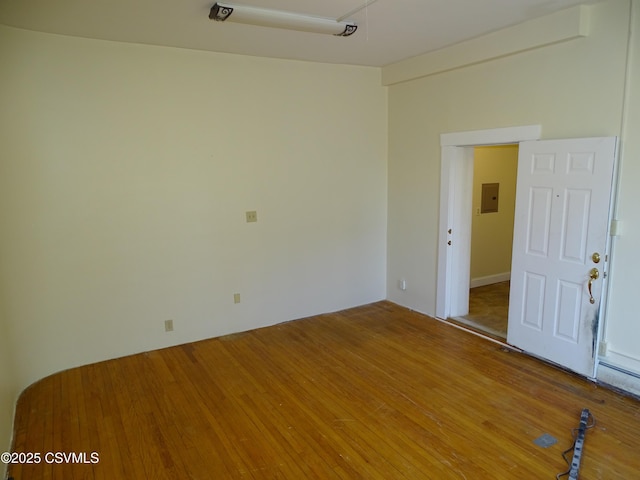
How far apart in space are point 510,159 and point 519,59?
261cm

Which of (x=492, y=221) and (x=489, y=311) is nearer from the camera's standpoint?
(x=489, y=311)

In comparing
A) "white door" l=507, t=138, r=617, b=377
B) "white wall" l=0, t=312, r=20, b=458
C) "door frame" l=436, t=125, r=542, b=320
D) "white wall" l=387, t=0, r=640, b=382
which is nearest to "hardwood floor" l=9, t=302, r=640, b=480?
"white wall" l=0, t=312, r=20, b=458

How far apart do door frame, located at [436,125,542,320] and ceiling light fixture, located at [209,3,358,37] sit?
177cm

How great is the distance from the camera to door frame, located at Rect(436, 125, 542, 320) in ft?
14.8

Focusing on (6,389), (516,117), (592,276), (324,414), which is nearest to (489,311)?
(592,276)

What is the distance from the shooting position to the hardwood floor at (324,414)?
2.53m

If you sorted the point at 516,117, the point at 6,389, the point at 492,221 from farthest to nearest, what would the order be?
1. the point at 492,221
2. the point at 516,117
3. the point at 6,389

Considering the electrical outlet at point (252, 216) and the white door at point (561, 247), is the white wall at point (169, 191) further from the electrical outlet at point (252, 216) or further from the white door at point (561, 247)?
the white door at point (561, 247)

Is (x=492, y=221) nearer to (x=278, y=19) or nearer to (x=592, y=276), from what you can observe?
(x=592, y=276)

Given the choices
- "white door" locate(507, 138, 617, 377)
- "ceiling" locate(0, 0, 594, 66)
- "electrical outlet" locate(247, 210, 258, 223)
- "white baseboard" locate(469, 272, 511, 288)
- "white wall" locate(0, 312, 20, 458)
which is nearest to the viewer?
"white wall" locate(0, 312, 20, 458)

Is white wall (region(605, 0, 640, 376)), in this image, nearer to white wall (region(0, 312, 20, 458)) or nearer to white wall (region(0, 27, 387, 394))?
white wall (region(0, 27, 387, 394))

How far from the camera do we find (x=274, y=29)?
11.2 ft

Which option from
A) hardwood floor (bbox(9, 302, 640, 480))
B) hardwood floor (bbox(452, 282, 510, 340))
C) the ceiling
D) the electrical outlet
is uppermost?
the ceiling

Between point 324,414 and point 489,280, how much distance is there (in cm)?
414
